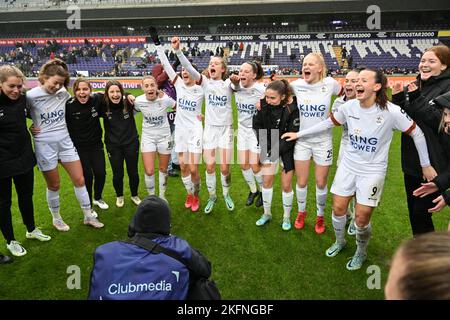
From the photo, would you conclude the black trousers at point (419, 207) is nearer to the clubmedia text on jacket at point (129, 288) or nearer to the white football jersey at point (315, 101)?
the white football jersey at point (315, 101)

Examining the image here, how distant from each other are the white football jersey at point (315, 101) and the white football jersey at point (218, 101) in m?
1.22

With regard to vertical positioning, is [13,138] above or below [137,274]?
above

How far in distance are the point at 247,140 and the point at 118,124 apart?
6.96 feet

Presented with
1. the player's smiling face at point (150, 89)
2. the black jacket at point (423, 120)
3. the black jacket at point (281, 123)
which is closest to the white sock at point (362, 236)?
the black jacket at point (423, 120)

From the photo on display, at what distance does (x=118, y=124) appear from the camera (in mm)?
5746

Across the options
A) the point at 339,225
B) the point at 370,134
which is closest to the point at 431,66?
the point at 370,134

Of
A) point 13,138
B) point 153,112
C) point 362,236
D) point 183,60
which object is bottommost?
point 362,236

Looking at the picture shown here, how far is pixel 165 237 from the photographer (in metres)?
2.49

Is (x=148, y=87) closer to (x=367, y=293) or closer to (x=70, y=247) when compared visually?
(x=70, y=247)

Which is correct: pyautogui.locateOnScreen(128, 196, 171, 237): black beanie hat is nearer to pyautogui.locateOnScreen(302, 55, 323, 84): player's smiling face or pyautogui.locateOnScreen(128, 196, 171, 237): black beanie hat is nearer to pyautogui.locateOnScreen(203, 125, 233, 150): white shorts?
pyautogui.locateOnScreen(302, 55, 323, 84): player's smiling face

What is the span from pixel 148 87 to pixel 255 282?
340 cm

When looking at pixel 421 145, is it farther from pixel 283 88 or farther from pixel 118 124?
pixel 118 124

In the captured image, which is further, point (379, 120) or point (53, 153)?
point (53, 153)

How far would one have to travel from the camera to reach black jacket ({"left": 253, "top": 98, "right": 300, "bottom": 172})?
16.6 feet
